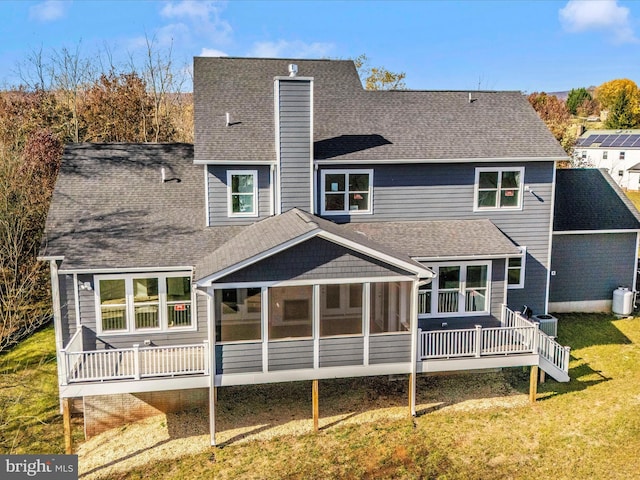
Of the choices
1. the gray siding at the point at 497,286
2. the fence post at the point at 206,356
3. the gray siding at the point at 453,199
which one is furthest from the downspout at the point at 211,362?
the gray siding at the point at 497,286

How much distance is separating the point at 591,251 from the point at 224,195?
13738 millimetres

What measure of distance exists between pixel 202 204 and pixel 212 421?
20.9 ft

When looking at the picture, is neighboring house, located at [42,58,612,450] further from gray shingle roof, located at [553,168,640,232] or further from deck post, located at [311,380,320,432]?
gray shingle roof, located at [553,168,640,232]

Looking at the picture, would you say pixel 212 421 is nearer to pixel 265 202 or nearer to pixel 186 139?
pixel 265 202

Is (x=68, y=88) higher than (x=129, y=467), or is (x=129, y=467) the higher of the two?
(x=68, y=88)

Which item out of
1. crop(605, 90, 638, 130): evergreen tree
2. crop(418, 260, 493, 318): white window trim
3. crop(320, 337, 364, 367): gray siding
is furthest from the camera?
crop(605, 90, 638, 130): evergreen tree

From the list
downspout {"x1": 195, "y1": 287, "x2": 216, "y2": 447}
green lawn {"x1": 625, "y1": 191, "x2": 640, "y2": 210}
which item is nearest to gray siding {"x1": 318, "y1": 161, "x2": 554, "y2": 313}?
downspout {"x1": 195, "y1": 287, "x2": 216, "y2": 447}

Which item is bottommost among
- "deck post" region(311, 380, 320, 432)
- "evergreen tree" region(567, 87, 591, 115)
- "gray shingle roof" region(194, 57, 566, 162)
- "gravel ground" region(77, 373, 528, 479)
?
"gravel ground" region(77, 373, 528, 479)

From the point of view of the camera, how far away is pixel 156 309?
14.0 m

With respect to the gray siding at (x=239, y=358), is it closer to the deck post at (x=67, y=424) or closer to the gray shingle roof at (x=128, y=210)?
the gray shingle roof at (x=128, y=210)

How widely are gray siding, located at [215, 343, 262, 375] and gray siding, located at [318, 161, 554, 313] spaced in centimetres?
505

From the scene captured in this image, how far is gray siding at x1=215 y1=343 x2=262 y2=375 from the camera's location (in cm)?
1270

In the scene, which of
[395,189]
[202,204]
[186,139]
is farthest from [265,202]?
[186,139]

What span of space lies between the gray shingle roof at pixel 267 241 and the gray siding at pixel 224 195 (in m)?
0.66
